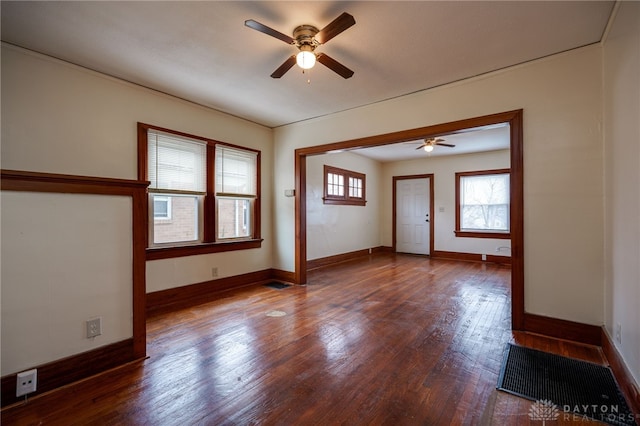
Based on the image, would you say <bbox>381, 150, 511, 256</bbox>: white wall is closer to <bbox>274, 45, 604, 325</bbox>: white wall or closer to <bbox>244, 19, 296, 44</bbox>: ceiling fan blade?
<bbox>274, 45, 604, 325</bbox>: white wall

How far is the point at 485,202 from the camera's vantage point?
6859 millimetres

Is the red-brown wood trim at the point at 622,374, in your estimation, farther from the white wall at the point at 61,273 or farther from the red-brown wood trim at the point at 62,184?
the red-brown wood trim at the point at 62,184

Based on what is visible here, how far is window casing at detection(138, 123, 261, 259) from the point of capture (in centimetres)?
359

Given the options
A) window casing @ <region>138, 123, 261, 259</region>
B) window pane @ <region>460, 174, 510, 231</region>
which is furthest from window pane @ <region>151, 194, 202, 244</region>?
window pane @ <region>460, 174, 510, 231</region>

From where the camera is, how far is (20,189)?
71.2 inches

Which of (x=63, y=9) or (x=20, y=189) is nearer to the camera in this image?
(x=20, y=189)

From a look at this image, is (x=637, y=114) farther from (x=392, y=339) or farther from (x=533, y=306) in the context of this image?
(x=392, y=339)

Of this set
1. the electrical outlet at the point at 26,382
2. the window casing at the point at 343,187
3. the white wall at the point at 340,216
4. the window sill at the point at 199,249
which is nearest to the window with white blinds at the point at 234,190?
the window sill at the point at 199,249

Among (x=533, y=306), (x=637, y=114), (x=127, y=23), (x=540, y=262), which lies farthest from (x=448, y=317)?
(x=127, y=23)

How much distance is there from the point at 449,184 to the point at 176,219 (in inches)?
246

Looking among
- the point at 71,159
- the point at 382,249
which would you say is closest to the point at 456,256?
the point at 382,249

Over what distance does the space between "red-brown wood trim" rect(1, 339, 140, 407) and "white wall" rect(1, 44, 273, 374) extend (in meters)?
0.06

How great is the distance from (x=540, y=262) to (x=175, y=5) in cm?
384

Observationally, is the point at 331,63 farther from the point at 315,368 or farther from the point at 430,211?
the point at 430,211
